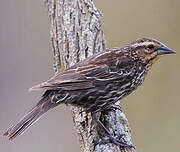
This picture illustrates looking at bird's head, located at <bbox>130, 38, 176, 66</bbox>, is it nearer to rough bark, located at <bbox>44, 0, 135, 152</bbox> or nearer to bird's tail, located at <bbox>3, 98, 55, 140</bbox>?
rough bark, located at <bbox>44, 0, 135, 152</bbox>

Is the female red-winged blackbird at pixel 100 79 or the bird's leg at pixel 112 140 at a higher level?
the female red-winged blackbird at pixel 100 79

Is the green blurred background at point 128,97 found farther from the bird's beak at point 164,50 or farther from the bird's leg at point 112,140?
the bird's leg at point 112,140

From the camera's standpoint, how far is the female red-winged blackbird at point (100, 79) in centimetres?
621

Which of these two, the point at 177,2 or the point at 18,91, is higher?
the point at 177,2

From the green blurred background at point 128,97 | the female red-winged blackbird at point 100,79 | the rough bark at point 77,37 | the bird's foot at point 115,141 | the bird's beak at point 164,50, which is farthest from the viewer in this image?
the green blurred background at point 128,97

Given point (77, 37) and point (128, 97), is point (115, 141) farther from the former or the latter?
point (128, 97)

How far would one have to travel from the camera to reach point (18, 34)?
998 cm

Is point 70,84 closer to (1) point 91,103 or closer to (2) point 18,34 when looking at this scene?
(1) point 91,103

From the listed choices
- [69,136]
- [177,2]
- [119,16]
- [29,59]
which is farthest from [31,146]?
[177,2]

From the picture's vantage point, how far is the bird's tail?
597cm

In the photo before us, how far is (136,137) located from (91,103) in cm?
261

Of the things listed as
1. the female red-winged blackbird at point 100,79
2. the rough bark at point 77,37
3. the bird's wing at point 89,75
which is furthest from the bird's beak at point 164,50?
the rough bark at point 77,37

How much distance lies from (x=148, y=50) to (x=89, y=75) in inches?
25.8

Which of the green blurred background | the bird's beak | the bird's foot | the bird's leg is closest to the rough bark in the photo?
the bird's leg
